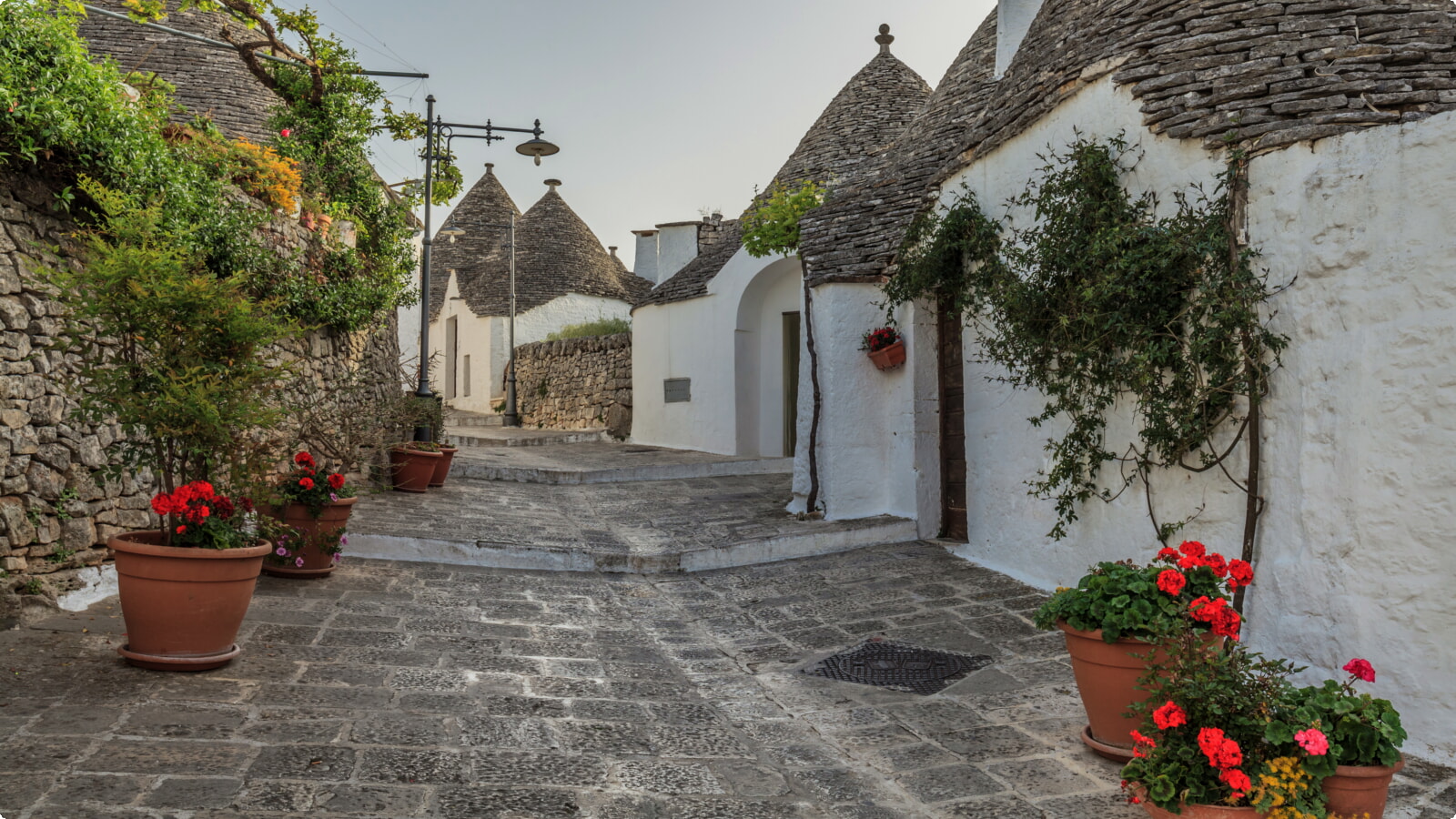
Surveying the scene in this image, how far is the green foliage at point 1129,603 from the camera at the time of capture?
3.37 m

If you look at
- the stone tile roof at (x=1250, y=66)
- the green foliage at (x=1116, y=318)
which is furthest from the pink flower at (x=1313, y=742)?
the stone tile roof at (x=1250, y=66)

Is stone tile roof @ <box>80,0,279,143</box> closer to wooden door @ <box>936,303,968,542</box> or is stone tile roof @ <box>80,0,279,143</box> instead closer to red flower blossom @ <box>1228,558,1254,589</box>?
wooden door @ <box>936,303,968,542</box>

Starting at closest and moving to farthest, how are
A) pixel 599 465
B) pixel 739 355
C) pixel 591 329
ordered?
pixel 599 465 → pixel 739 355 → pixel 591 329

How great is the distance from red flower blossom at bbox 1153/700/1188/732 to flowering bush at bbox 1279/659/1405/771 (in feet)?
0.88

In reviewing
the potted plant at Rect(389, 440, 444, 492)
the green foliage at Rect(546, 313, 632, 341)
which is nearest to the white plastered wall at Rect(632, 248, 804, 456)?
the green foliage at Rect(546, 313, 632, 341)

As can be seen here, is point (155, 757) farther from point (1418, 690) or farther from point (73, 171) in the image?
Answer: point (1418, 690)

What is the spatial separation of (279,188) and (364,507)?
9.54 feet

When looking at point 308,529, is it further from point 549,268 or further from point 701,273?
point 549,268

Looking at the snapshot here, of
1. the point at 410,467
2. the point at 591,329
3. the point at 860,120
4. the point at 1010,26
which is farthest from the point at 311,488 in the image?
the point at 591,329

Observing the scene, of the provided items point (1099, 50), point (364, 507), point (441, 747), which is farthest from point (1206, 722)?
point (364, 507)

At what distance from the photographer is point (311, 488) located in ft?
20.5

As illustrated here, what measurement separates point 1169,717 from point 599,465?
453 inches

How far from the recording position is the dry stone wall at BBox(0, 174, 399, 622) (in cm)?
458

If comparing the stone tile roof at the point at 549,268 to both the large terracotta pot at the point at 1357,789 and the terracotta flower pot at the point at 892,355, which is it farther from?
the large terracotta pot at the point at 1357,789
